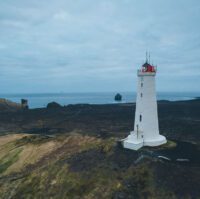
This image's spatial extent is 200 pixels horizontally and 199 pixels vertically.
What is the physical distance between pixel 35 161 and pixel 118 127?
28912 millimetres

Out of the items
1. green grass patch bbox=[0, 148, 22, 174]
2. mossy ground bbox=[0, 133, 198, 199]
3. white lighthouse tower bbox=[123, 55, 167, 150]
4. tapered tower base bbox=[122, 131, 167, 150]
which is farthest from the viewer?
green grass patch bbox=[0, 148, 22, 174]

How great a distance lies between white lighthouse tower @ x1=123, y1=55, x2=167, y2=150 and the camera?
33.4 m

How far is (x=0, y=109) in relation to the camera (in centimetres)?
10500

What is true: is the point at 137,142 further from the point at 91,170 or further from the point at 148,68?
the point at 148,68

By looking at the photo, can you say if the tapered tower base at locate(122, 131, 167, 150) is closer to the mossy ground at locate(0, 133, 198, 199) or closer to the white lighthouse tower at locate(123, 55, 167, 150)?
the white lighthouse tower at locate(123, 55, 167, 150)

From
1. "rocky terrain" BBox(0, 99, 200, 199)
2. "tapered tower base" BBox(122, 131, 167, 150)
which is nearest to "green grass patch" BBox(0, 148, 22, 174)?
"rocky terrain" BBox(0, 99, 200, 199)

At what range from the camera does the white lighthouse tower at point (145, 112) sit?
1316 inches

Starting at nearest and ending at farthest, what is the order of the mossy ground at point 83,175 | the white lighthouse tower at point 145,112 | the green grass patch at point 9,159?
the mossy ground at point 83,175
the white lighthouse tower at point 145,112
the green grass patch at point 9,159

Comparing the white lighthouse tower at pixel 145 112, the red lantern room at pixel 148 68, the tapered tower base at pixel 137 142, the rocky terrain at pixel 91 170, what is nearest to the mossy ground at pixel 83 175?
the rocky terrain at pixel 91 170

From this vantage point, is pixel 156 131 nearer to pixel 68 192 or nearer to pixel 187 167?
pixel 187 167

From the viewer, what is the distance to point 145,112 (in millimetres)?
33438

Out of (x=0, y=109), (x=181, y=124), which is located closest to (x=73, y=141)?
(x=181, y=124)

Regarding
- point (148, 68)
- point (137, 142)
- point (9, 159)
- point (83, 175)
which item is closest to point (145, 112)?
point (137, 142)

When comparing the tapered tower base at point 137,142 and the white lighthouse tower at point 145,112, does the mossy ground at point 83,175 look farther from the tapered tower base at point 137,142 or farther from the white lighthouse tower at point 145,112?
the white lighthouse tower at point 145,112
